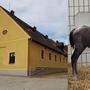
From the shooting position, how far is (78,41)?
827cm

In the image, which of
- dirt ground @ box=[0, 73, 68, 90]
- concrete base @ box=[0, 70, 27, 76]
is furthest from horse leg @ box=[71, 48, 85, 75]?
concrete base @ box=[0, 70, 27, 76]

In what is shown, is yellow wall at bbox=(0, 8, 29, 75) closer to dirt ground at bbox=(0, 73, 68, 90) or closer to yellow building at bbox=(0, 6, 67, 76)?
yellow building at bbox=(0, 6, 67, 76)

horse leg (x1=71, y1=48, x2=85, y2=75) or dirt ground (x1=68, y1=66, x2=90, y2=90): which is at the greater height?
horse leg (x1=71, y1=48, x2=85, y2=75)

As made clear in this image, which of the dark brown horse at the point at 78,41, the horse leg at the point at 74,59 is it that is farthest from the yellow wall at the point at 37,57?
the horse leg at the point at 74,59

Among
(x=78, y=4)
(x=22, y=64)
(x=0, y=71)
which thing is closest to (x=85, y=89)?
(x=78, y=4)

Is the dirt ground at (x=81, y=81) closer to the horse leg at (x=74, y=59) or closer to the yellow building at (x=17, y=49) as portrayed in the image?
the horse leg at (x=74, y=59)

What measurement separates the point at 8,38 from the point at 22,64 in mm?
3344

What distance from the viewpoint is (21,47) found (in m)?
26.3

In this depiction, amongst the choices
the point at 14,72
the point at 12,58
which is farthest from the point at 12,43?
the point at 14,72

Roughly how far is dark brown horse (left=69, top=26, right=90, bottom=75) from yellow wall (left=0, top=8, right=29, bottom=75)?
682 inches

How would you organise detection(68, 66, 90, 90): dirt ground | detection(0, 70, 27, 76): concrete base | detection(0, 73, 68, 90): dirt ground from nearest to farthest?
detection(68, 66, 90, 90): dirt ground
detection(0, 73, 68, 90): dirt ground
detection(0, 70, 27, 76): concrete base

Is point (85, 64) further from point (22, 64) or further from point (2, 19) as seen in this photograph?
point (2, 19)

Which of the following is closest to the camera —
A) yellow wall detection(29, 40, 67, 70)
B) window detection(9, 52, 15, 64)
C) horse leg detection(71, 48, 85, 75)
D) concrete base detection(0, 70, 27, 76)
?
horse leg detection(71, 48, 85, 75)

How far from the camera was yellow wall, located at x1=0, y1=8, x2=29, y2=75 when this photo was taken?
2589 centimetres
